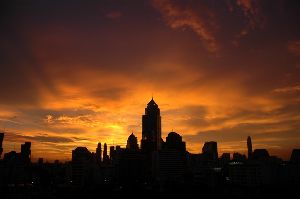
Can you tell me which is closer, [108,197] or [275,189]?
[108,197]

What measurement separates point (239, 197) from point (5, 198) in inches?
3918

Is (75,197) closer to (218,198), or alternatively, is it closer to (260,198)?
(218,198)

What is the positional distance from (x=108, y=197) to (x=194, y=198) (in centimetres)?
4066

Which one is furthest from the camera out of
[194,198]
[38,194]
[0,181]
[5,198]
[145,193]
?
[0,181]

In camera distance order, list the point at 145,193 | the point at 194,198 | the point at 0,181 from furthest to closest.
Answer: the point at 0,181, the point at 145,193, the point at 194,198

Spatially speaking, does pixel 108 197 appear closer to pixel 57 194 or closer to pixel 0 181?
pixel 57 194

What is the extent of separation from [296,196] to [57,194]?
112 metres

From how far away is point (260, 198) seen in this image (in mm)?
136500

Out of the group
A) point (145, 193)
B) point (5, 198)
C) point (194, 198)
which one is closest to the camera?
point (5, 198)

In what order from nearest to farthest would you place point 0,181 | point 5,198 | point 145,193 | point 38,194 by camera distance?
point 5,198 → point 38,194 → point 145,193 → point 0,181

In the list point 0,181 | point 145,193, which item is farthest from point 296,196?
point 0,181

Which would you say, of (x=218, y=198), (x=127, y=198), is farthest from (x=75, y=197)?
(x=218, y=198)

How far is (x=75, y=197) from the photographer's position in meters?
136

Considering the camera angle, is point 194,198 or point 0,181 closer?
point 194,198
